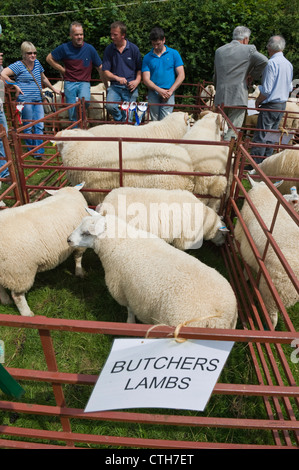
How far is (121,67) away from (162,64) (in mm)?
766

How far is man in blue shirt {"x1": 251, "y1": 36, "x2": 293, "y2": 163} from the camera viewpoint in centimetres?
545

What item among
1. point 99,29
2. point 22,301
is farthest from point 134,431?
point 99,29

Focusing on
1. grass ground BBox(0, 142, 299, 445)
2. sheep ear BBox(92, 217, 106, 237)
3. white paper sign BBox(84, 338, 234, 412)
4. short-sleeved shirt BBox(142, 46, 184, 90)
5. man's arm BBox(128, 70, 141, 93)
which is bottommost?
grass ground BBox(0, 142, 299, 445)

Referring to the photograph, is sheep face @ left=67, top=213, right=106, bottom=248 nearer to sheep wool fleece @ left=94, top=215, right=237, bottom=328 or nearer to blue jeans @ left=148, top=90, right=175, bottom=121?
sheep wool fleece @ left=94, top=215, right=237, bottom=328

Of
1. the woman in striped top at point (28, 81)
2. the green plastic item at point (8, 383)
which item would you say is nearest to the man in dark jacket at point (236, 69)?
the woman in striped top at point (28, 81)

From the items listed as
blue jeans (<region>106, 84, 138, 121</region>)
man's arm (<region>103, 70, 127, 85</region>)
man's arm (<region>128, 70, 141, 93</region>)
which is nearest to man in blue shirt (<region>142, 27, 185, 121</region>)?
man's arm (<region>128, 70, 141, 93</region>)

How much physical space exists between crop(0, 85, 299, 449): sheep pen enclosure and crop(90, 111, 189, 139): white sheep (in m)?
0.67

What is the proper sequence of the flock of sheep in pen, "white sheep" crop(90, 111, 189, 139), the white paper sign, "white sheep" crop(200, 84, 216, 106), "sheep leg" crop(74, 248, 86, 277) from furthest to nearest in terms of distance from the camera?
"white sheep" crop(200, 84, 216, 106) < "white sheep" crop(90, 111, 189, 139) < "sheep leg" crop(74, 248, 86, 277) < the flock of sheep in pen < the white paper sign

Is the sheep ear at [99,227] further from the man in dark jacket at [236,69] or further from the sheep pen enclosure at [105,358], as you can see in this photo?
the man in dark jacket at [236,69]

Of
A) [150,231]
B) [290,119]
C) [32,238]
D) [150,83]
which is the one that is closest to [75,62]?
[150,83]

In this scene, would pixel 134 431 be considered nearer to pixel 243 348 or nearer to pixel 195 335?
pixel 243 348

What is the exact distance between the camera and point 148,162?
407 cm

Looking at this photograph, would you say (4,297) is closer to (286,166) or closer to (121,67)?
(286,166)

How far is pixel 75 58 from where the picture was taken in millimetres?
6016
